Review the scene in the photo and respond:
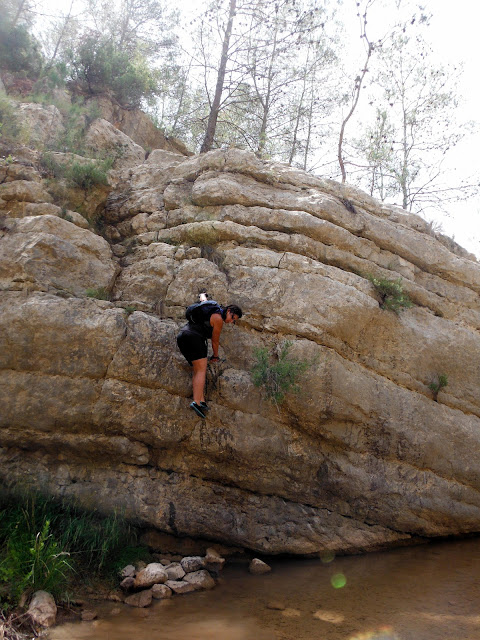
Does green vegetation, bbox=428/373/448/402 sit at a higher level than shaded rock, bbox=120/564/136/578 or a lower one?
higher

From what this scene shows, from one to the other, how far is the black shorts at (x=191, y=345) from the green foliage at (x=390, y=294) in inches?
125

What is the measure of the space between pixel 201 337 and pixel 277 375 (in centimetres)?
115

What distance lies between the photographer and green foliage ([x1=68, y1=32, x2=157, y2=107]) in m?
14.9

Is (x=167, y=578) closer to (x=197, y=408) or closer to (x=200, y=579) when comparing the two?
(x=200, y=579)

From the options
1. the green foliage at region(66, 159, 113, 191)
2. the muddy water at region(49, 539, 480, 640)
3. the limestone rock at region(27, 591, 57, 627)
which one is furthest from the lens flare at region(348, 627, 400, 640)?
the green foliage at region(66, 159, 113, 191)

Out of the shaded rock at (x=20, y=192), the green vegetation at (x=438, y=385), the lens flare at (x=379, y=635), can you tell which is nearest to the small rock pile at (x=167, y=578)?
the lens flare at (x=379, y=635)

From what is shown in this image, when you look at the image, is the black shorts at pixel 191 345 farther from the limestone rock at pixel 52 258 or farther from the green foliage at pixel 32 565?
the green foliage at pixel 32 565

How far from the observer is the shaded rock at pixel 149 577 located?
4879 millimetres

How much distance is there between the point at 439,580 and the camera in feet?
17.2

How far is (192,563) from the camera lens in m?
5.47

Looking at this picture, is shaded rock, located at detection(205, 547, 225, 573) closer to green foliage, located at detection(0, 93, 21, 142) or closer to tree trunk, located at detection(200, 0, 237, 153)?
green foliage, located at detection(0, 93, 21, 142)

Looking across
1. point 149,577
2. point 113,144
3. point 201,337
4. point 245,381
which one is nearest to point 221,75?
point 113,144

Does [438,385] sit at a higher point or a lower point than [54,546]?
higher

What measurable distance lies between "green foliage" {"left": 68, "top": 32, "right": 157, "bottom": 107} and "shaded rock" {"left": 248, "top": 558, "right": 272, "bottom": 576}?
14579 millimetres
